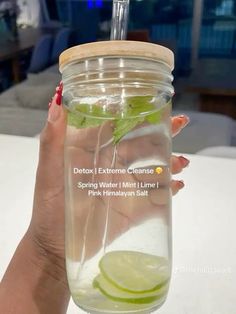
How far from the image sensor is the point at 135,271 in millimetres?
332

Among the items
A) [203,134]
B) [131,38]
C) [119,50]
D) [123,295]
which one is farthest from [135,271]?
[131,38]

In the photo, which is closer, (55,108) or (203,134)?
(55,108)

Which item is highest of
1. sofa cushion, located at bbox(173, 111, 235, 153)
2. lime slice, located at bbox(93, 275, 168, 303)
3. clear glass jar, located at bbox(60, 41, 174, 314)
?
clear glass jar, located at bbox(60, 41, 174, 314)

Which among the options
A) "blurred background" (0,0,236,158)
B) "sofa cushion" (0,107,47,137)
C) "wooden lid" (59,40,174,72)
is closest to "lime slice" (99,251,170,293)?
"wooden lid" (59,40,174,72)

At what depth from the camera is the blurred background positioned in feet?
5.15

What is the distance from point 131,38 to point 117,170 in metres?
1.30

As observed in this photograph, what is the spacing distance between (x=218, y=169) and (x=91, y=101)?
1.88 ft

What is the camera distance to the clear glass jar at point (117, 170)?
0.32 metres

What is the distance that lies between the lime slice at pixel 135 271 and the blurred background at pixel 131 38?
1.17m

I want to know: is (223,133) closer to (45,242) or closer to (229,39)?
(229,39)

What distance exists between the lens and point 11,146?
972mm

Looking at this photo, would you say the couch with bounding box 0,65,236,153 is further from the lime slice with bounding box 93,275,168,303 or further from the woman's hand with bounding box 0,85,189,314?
the lime slice with bounding box 93,275,168,303

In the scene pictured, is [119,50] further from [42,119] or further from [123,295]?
[42,119]

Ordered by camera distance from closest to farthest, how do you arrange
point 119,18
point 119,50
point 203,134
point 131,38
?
point 119,50, point 119,18, point 203,134, point 131,38
